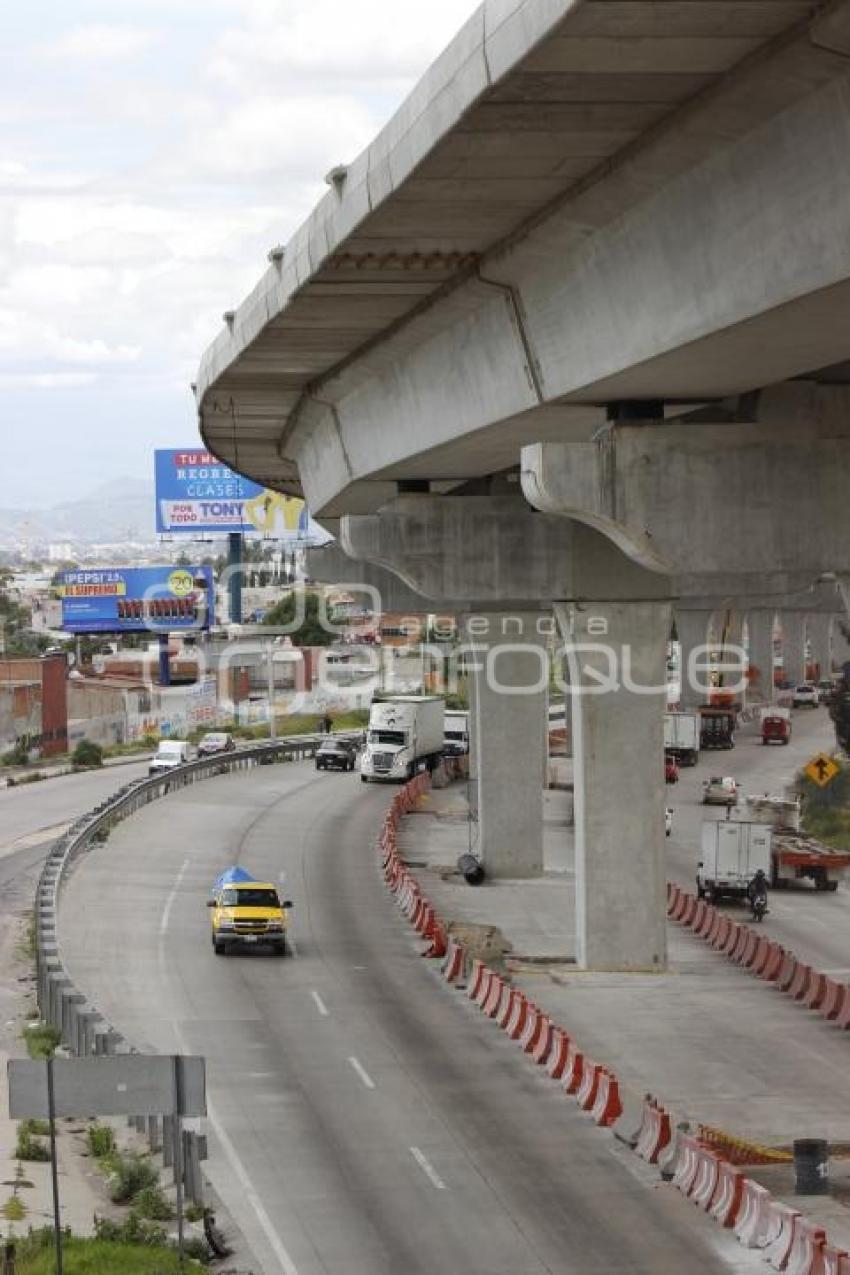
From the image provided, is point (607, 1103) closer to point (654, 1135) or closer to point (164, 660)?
point (654, 1135)

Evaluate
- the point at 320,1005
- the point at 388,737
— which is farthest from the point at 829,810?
the point at 320,1005

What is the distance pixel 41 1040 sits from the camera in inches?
1134

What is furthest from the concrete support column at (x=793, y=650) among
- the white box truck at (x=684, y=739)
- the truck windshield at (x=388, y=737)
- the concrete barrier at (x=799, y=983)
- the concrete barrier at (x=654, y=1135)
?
the concrete barrier at (x=654, y=1135)

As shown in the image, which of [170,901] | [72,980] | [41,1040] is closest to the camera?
[41,1040]

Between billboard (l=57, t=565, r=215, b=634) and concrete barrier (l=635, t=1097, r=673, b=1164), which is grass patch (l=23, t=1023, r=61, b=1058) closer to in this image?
concrete barrier (l=635, t=1097, r=673, b=1164)

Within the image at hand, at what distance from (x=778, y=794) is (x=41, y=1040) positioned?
48.5 m

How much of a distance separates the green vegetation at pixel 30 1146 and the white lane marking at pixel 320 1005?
8248mm

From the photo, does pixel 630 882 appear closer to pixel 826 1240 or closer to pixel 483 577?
pixel 483 577

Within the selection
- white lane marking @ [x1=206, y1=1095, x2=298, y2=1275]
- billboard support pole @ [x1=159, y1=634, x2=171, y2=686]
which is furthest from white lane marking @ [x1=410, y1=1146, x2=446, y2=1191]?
billboard support pole @ [x1=159, y1=634, x2=171, y2=686]

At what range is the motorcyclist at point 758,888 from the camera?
4400cm

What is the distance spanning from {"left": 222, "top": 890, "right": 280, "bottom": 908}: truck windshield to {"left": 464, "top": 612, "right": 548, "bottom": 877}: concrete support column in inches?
498

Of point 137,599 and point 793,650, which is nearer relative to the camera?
point 137,599

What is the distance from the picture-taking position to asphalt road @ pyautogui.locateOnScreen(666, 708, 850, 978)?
135ft

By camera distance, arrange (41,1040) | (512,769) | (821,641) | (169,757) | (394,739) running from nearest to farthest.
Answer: (41,1040) → (512,769) → (394,739) → (169,757) → (821,641)
